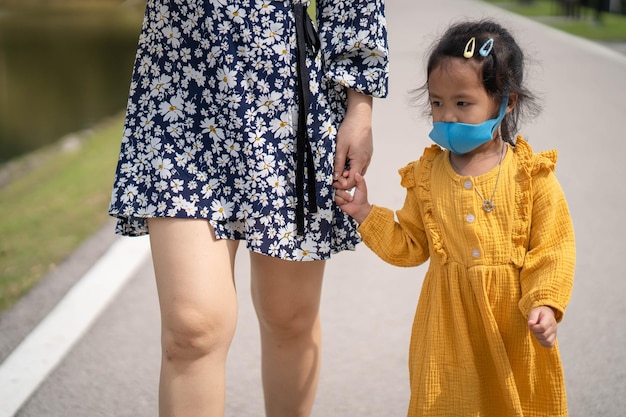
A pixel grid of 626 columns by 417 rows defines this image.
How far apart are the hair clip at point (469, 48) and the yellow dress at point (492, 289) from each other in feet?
0.99

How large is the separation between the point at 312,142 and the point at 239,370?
158 cm

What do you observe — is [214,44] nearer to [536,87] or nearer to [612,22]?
[536,87]

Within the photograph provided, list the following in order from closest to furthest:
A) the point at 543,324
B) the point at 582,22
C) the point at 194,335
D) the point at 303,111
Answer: the point at 543,324 → the point at 194,335 → the point at 303,111 → the point at 582,22

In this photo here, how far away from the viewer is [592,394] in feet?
12.2

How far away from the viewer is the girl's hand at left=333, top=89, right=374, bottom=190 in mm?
2781

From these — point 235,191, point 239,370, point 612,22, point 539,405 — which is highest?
point 235,191

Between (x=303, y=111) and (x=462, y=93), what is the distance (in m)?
0.44

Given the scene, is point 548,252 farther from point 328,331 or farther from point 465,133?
point 328,331

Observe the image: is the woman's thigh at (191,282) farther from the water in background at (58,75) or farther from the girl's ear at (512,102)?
the water in background at (58,75)

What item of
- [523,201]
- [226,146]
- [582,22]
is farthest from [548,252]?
[582,22]

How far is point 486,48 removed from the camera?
2633 mm

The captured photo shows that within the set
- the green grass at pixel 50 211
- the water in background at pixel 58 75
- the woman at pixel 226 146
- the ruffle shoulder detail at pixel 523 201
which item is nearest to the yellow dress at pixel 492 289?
the ruffle shoulder detail at pixel 523 201

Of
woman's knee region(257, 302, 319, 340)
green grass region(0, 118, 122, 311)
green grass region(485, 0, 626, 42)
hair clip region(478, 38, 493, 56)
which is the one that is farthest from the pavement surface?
green grass region(485, 0, 626, 42)

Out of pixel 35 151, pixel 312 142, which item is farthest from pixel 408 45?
pixel 312 142
